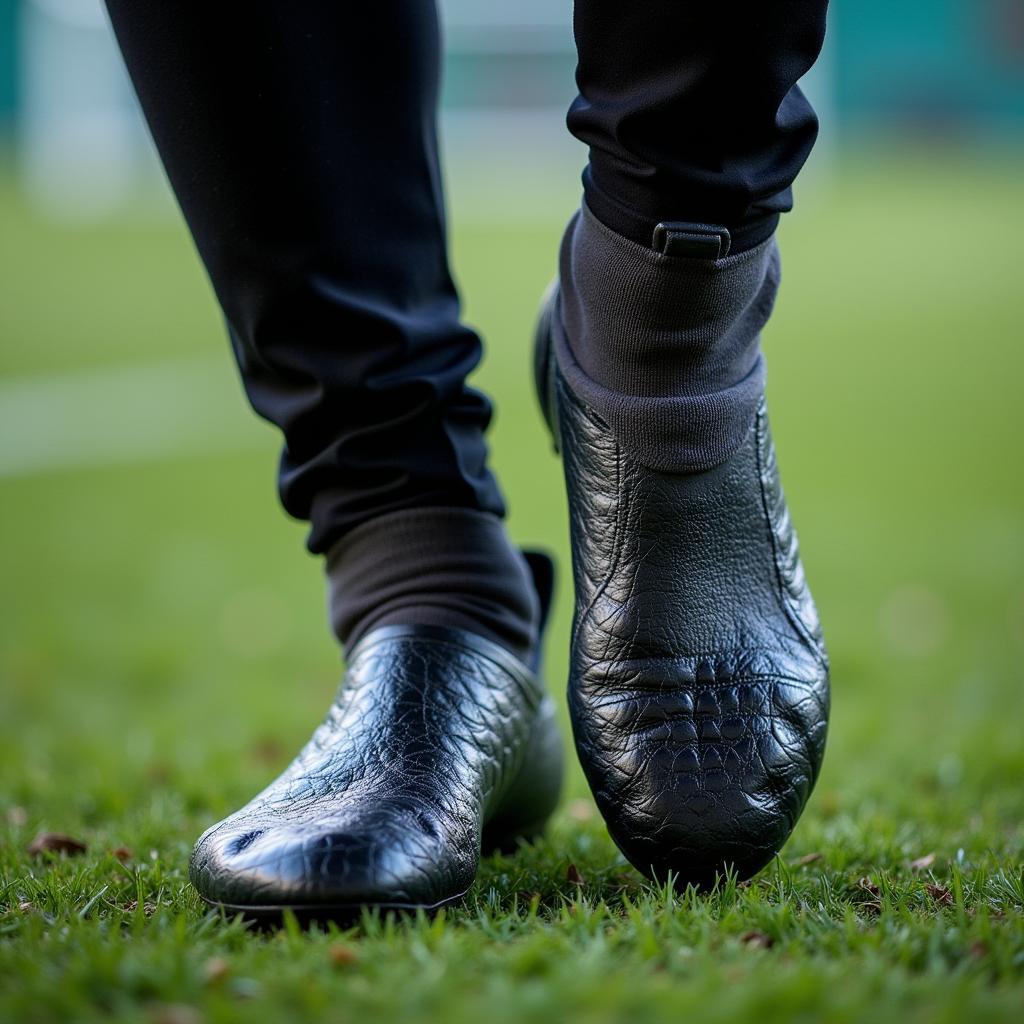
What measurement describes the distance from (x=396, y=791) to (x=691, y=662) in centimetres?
24

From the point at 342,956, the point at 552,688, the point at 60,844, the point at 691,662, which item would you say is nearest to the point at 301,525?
the point at 552,688

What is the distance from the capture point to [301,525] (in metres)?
4.65

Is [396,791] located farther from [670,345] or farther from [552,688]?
[552,688]

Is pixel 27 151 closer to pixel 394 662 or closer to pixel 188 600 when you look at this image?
pixel 188 600

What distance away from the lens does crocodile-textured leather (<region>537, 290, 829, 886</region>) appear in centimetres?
103

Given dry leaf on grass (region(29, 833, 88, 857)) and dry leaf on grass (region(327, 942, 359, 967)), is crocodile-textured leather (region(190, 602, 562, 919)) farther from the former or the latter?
dry leaf on grass (region(29, 833, 88, 857))

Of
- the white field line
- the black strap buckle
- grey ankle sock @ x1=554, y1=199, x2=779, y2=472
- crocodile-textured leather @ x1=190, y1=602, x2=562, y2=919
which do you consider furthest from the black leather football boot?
the white field line

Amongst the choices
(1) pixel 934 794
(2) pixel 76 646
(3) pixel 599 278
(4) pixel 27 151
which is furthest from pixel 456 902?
(4) pixel 27 151

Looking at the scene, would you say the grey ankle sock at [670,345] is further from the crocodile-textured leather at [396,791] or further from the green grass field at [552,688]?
the green grass field at [552,688]

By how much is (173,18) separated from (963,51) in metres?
21.9

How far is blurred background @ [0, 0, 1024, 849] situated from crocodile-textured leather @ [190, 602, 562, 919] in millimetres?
366

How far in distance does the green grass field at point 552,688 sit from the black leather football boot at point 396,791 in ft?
0.09

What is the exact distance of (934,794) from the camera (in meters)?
1.69

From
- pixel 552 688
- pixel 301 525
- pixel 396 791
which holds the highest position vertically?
pixel 396 791
